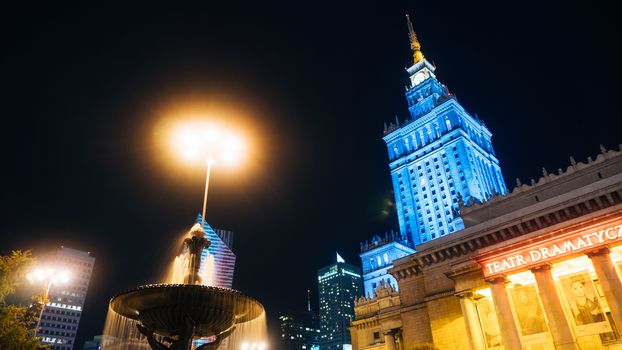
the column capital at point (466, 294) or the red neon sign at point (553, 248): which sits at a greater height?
the red neon sign at point (553, 248)

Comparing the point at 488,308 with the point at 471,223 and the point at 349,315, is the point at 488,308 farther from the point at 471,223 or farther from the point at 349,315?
the point at 349,315

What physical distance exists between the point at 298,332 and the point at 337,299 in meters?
23.7

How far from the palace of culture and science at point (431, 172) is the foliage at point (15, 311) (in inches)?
2426

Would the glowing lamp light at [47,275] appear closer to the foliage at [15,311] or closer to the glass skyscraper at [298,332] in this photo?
the foliage at [15,311]

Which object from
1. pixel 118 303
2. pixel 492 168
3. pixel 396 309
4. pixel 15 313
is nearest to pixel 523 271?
pixel 396 309

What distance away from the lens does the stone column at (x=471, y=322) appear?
21938 mm

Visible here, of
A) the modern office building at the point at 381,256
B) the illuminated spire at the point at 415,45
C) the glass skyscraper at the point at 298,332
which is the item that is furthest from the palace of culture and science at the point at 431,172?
the glass skyscraper at the point at 298,332

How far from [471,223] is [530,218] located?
26.6ft

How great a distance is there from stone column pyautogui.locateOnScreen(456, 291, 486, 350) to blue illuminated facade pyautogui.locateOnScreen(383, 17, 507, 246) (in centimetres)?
4720

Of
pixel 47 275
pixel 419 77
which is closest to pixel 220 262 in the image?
pixel 419 77

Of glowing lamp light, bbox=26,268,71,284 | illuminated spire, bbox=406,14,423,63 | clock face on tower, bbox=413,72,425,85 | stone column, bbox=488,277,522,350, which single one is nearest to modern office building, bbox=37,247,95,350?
clock face on tower, bbox=413,72,425,85

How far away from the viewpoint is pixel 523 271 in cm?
2030

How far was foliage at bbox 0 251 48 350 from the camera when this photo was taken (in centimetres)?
1666

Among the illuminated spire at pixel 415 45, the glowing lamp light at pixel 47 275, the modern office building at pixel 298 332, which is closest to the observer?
the glowing lamp light at pixel 47 275
